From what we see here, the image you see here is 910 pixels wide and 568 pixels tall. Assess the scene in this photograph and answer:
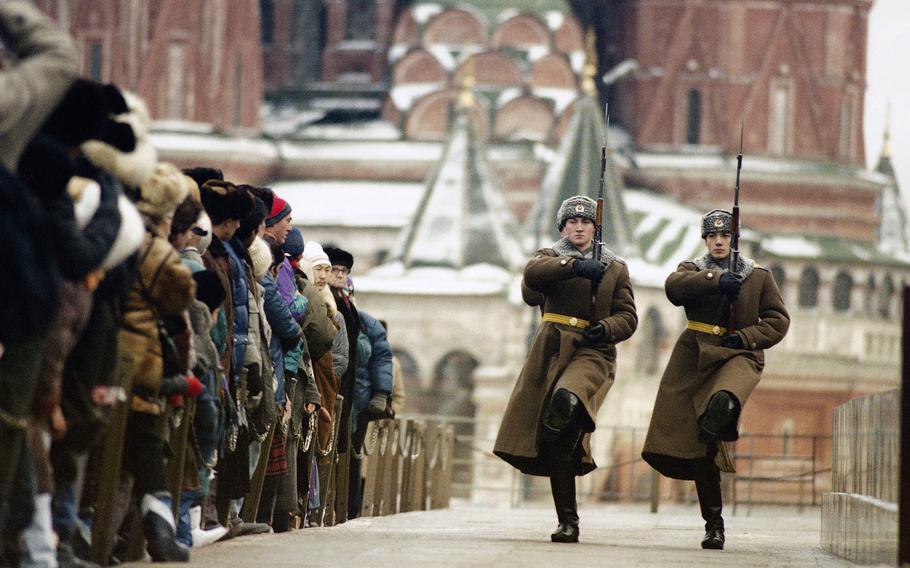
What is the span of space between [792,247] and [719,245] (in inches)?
1838

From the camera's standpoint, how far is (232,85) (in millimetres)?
53781

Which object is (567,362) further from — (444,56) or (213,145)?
(444,56)

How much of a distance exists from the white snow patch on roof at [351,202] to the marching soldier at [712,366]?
40.1m

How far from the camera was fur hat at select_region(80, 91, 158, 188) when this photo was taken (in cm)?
855

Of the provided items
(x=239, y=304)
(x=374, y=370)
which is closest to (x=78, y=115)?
(x=239, y=304)

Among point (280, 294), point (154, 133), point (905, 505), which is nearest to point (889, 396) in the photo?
point (905, 505)

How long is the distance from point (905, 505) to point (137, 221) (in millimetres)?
2923

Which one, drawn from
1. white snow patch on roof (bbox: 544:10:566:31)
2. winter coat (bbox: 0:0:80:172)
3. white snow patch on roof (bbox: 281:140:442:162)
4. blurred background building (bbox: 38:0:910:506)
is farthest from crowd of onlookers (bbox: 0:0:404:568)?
white snow patch on roof (bbox: 544:10:566:31)

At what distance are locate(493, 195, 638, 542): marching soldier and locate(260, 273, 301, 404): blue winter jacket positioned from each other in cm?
110

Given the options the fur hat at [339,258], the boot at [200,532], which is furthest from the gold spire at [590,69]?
the boot at [200,532]

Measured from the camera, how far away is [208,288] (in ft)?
32.5

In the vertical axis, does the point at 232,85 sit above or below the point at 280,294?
above

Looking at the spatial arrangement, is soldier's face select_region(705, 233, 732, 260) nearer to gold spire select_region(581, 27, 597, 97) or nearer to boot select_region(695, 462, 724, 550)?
boot select_region(695, 462, 724, 550)

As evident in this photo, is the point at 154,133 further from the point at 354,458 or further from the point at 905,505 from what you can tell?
the point at 905,505
